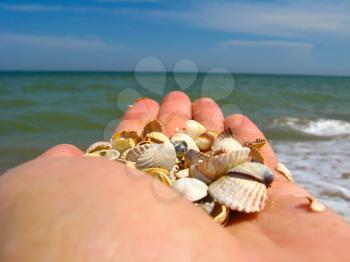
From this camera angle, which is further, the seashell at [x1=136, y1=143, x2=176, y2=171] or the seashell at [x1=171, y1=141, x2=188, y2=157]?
the seashell at [x1=171, y1=141, x2=188, y2=157]

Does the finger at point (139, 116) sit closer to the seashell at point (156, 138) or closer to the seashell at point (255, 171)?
the seashell at point (156, 138)

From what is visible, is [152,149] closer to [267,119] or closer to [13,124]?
[13,124]

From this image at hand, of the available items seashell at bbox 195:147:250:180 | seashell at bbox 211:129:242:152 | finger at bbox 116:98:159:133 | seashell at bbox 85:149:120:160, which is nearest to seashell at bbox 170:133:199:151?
seashell at bbox 211:129:242:152

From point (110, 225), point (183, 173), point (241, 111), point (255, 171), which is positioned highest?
point (110, 225)

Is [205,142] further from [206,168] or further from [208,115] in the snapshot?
[208,115]

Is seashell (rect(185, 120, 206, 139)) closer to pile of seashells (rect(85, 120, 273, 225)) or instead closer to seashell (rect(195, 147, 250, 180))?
pile of seashells (rect(85, 120, 273, 225))

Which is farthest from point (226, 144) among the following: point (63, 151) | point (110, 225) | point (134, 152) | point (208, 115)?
point (110, 225)
